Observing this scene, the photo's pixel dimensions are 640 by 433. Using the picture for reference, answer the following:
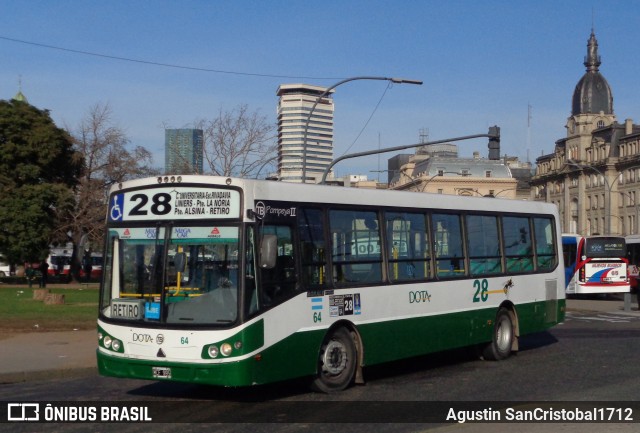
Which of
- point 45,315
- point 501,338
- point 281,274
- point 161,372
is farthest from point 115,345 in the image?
point 45,315

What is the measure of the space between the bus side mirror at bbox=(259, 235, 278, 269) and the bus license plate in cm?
170

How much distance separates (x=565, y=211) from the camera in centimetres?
12575

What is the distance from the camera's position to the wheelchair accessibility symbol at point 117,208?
1197 centimetres

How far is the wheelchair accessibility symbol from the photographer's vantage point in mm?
11969

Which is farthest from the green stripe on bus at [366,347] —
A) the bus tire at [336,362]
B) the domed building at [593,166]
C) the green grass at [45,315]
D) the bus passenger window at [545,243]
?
the domed building at [593,166]

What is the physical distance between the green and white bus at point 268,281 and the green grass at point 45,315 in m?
11.0

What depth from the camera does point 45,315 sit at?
26.3 metres

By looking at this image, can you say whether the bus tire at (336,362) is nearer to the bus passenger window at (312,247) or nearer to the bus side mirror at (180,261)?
the bus passenger window at (312,247)

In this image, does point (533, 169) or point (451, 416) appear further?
point (533, 169)

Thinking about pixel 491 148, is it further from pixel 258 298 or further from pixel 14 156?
pixel 14 156

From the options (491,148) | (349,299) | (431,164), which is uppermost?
(431,164)

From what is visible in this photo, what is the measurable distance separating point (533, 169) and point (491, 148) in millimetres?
128645

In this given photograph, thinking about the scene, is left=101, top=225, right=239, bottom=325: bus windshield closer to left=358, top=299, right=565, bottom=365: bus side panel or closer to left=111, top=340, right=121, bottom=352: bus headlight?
left=111, top=340, right=121, bottom=352: bus headlight

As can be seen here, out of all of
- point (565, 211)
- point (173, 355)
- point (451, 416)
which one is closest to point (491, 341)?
point (451, 416)
